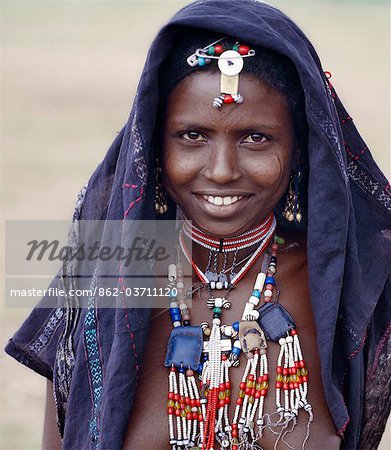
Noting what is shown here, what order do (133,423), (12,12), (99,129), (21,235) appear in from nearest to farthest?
(133,423) → (21,235) → (99,129) → (12,12)

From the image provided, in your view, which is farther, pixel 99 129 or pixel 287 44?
pixel 99 129

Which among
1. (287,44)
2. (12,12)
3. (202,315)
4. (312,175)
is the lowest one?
(12,12)

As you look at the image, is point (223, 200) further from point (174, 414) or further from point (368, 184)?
point (174, 414)

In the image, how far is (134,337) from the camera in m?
2.73

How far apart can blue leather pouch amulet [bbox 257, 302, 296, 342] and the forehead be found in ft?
1.69

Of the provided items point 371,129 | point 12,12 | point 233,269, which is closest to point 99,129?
point 371,129

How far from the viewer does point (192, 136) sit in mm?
2674

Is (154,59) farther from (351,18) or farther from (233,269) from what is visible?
(351,18)

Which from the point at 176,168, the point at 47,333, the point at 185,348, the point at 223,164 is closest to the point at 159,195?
the point at 176,168

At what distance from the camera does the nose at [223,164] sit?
8.55 feet

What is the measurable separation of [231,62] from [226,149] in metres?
0.22

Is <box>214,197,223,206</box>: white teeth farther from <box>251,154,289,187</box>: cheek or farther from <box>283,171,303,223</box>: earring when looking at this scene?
<box>283,171,303,223</box>: earring

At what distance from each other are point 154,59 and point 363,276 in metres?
0.83

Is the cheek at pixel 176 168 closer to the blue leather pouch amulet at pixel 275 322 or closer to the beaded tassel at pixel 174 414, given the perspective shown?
the blue leather pouch amulet at pixel 275 322
